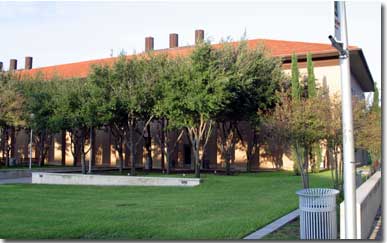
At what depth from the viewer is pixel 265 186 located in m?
19.0

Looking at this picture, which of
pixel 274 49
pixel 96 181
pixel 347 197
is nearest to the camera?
pixel 347 197

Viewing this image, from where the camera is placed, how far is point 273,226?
32.0 ft

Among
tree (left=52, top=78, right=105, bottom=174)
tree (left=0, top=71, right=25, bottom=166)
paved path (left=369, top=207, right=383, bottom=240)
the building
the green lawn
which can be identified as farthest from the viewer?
the building

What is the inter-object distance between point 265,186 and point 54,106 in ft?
55.3

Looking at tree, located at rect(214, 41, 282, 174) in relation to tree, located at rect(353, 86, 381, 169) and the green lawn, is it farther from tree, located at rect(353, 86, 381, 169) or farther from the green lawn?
tree, located at rect(353, 86, 381, 169)

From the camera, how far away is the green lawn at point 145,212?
909cm

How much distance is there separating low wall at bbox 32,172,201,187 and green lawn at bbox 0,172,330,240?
5.17 feet

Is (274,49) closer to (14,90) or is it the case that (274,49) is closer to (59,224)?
(14,90)

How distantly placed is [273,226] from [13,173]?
23.2 m

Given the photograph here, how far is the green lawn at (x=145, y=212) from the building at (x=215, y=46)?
12845 mm

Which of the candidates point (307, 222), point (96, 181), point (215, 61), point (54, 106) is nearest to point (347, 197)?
point (307, 222)

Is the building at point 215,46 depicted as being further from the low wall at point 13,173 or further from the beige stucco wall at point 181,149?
the low wall at point 13,173

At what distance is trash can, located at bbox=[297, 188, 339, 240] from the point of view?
26.7 feet

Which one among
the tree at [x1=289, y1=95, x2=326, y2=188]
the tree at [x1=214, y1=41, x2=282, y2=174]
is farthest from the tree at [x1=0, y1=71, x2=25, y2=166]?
the tree at [x1=289, y1=95, x2=326, y2=188]
